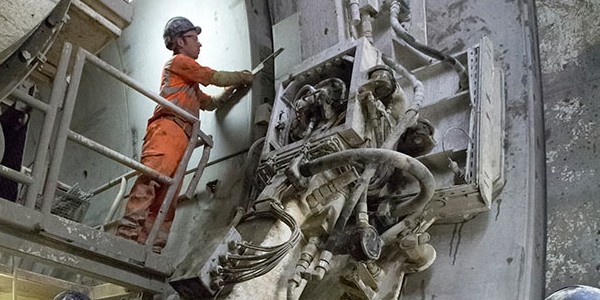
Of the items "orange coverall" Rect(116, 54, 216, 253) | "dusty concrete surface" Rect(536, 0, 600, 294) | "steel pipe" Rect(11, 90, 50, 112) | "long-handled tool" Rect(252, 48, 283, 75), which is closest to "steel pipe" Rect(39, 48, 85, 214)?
"steel pipe" Rect(11, 90, 50, 112)

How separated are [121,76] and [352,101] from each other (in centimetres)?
119

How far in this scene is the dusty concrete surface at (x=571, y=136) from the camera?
320 cm

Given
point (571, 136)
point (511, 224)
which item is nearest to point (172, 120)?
point (511, 224)

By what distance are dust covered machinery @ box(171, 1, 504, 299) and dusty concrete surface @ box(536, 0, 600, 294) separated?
320 millimetres

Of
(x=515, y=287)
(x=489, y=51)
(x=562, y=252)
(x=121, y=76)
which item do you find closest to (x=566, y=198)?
(x=562, y=252)

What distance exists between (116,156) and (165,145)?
64cm

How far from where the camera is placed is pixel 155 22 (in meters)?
5.45

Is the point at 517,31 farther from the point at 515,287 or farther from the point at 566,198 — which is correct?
the point at 515,287

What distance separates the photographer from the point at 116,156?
10.5 ft

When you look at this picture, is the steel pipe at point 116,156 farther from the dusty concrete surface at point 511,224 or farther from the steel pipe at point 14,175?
the dusty concrete surface at point 511,224

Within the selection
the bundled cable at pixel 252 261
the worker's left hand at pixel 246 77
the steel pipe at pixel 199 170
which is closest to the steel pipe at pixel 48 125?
the bundled cable at pixel 252 261

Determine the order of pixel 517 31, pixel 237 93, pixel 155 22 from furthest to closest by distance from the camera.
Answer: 1. pixel 155 22
2. pixel 237 93
3. pixel 517 31

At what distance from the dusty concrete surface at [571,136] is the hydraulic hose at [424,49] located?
0.49m

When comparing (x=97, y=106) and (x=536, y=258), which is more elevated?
(x=97, y=106)
